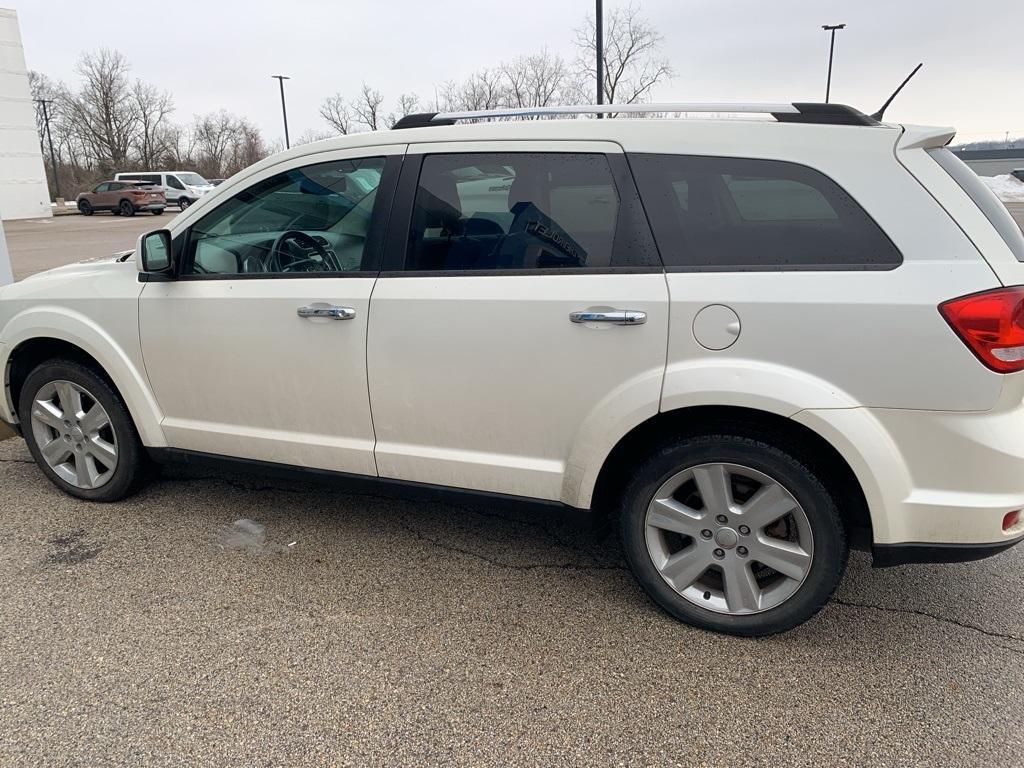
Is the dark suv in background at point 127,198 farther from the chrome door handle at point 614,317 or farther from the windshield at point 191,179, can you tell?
the chrome door handle at point 614,317

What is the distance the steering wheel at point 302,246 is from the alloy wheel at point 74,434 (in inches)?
48.4

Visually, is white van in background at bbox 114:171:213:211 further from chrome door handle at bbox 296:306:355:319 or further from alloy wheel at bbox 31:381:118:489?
chrome door handle at bbox 296:306:355:319

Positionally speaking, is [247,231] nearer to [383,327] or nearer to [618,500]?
[383,327]

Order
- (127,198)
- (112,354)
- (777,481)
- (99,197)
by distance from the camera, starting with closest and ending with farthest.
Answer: (777,481) < (112,354) < (127,198) < (99,197)

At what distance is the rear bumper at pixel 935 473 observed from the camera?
225 cm

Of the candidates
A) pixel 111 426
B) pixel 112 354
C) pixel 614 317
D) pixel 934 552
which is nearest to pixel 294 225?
pixel 112 354

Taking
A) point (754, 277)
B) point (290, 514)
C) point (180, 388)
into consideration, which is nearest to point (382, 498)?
point (290, 514)

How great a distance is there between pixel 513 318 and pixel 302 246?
1131 millimetres

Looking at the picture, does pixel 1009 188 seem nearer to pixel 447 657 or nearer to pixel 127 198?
pixel 447 657

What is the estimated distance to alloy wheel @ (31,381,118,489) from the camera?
3.69 meters

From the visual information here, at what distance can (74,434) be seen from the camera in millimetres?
3746

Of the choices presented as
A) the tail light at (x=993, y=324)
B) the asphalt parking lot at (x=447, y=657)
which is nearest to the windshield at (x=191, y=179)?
the asphalt parking lot at (x=447, y=657)

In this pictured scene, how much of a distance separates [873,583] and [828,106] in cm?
A: 189

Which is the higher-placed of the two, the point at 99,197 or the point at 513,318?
the point at 99,197
